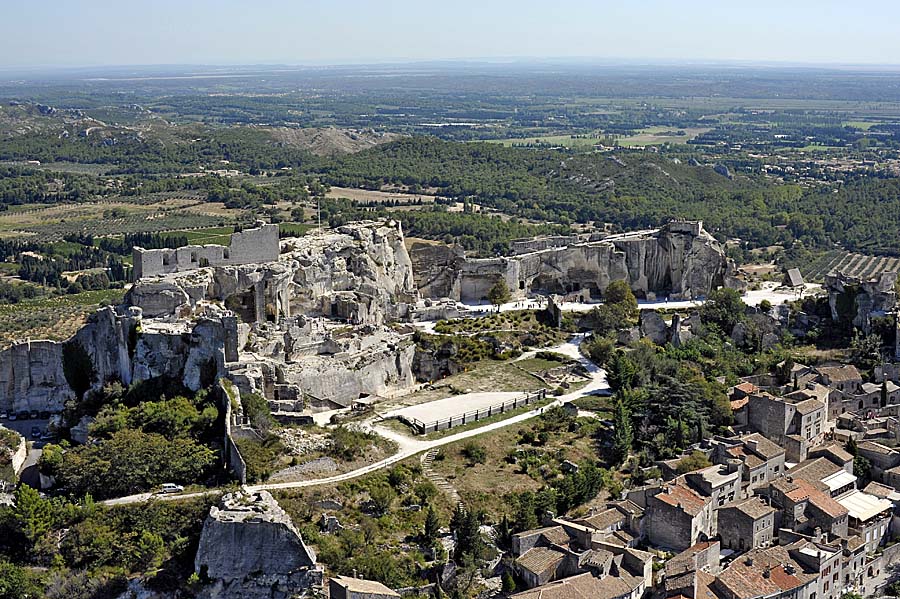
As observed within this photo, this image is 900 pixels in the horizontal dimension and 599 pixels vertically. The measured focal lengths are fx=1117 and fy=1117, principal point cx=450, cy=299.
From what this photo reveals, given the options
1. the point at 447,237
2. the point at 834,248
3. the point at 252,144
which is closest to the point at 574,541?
the point at 447,237

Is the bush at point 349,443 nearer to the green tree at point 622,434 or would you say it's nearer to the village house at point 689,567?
the green tree at point 622,434

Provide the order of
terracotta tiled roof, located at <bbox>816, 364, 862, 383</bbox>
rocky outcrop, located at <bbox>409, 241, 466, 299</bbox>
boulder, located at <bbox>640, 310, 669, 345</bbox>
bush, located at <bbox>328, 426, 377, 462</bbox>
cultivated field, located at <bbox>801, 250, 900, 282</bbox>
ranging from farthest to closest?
cultivated field, located at <bbox>801, 250, 900, 282</bbox> < rocky outcrop, located at <bbox>409, 241, 466, 299</bbox> < boulder, located at <bbox>640, 310, 669, 345</bbox> < terracotta tiled roof, located at <bbox>816, 364, 862, 383</bbox> < bush, located at <bbox>328, 426, 377, 462</bbox>

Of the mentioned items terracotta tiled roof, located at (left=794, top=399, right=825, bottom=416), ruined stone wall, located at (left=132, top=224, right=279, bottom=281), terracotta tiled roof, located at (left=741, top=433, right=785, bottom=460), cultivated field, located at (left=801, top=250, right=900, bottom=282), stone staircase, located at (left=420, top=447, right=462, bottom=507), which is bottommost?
cultivated field, located at (left=801, top=250, right=900, bottom=282)

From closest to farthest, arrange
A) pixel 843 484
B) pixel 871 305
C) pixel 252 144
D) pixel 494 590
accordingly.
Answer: pixel 494 590, pixel 843 484, pixel 871 305, pixel 252 144

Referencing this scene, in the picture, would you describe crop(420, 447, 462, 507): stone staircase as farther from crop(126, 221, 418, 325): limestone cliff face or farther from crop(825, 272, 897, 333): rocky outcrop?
crop(825, 272, 897, 333): rocky outcrop

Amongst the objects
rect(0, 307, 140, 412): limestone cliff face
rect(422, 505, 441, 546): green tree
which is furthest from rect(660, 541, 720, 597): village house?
rect(0, 307, 140, 412): limestone cliff face

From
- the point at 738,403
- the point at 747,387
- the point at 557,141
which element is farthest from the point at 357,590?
the point at 557,141

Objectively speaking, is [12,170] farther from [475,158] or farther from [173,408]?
[173,408]
